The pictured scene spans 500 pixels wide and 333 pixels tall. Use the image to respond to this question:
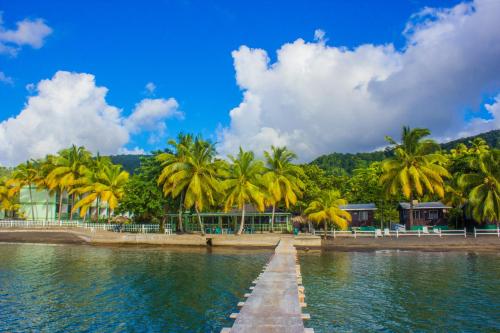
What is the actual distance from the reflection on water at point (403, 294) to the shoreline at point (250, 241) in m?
6.02

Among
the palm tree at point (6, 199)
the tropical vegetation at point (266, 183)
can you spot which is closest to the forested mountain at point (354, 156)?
the tropical vegetation at point (266, 183)

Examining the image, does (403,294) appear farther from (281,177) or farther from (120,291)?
(281,177)

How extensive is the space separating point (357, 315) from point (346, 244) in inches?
910

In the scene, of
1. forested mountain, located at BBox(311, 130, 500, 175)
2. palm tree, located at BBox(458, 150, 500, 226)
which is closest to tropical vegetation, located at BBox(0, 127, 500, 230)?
palm tree, located at BBox(458, 150, 500, 226)

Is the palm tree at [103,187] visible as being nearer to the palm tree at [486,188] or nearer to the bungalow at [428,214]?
the bungalow at [428,214]

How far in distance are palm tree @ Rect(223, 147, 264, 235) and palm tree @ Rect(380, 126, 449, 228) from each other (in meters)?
14.2

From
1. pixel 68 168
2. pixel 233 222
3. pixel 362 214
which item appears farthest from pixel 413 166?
pixel 68 168

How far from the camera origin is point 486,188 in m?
37.8

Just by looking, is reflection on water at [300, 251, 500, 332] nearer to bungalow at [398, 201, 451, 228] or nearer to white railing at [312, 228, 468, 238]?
white railing at [312, 228, 468, 238]

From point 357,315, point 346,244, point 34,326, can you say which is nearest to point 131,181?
point 346,244

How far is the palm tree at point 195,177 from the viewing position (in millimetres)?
40656

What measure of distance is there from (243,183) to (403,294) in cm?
2541

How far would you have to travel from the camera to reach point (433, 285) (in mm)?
20344

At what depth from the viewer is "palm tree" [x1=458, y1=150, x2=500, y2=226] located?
1458 inches
